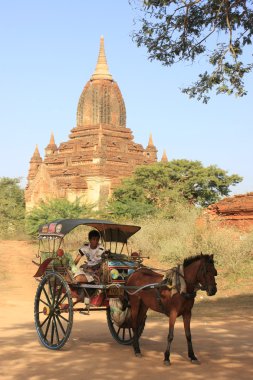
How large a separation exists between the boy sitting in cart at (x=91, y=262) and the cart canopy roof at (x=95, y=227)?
20cm

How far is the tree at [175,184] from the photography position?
116ft

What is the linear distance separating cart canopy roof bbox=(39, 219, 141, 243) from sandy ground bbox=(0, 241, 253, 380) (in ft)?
4.94

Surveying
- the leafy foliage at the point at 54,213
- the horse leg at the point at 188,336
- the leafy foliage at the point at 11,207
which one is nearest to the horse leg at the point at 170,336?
the horse leg at the point at 188,336

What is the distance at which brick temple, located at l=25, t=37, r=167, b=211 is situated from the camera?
4238 centimetres

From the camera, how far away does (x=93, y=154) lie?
42969mm

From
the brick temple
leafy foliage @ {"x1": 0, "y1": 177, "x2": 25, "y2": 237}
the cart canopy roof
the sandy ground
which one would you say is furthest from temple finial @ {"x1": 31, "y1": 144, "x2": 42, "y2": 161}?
the cart canopy roof

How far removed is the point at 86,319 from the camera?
12.3 m

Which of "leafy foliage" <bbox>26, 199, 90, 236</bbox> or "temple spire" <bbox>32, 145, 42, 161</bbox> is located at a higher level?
"temple spire" <bbox>32, 145, 42, 161</bbox>

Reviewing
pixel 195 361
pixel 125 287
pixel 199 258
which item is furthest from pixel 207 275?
pixel 125 287

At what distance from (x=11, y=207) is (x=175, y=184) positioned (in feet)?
53.4

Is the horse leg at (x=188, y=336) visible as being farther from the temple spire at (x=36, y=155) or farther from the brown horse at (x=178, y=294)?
the temple spire at (x=36, y=155)

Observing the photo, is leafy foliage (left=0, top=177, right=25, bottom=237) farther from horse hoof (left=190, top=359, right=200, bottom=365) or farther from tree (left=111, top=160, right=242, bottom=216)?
horse hoof (left=190, top=359, right=200, bottom=365)

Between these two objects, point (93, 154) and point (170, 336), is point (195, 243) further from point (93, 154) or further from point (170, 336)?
point (93, 154)

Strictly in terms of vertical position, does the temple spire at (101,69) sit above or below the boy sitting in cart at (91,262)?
above
